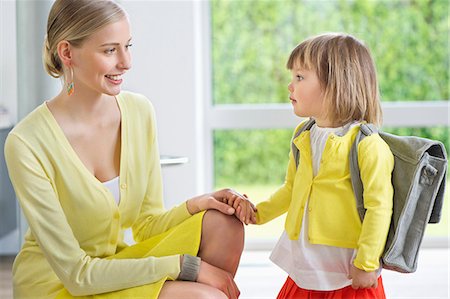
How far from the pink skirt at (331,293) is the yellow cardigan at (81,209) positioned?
341 millimetres

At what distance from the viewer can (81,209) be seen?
6.73 ft

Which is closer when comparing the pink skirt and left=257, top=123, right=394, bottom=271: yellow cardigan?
left=257, top=123, right=394, bottom=271: yellow cardigan

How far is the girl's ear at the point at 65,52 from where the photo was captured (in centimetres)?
203

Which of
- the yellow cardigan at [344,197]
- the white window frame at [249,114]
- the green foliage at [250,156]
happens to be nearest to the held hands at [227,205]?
the yellow cardigan at [344,197]

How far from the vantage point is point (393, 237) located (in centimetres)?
196

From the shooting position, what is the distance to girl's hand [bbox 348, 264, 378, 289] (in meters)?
1.93

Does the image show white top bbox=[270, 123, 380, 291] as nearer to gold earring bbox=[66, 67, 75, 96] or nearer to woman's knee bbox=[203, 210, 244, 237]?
woman's knee bbox=[203, 210, 244, 237]

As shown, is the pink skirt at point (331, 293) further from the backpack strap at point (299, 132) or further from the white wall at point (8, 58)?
the white wall at point (8, 58)

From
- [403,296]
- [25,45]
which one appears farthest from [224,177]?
[25,45]

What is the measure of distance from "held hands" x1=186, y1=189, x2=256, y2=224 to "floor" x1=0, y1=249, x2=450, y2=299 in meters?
0.91

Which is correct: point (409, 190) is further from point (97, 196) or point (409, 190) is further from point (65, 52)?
point (65, 52)

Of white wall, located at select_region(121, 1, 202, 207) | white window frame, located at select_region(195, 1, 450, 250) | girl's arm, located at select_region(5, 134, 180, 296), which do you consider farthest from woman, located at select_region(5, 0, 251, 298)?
white window frame, located at select_region(195, 1, 450, 250)

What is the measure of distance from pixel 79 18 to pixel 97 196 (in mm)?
454

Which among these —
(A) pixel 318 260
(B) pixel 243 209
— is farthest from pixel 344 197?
(B) pixel 243 209
